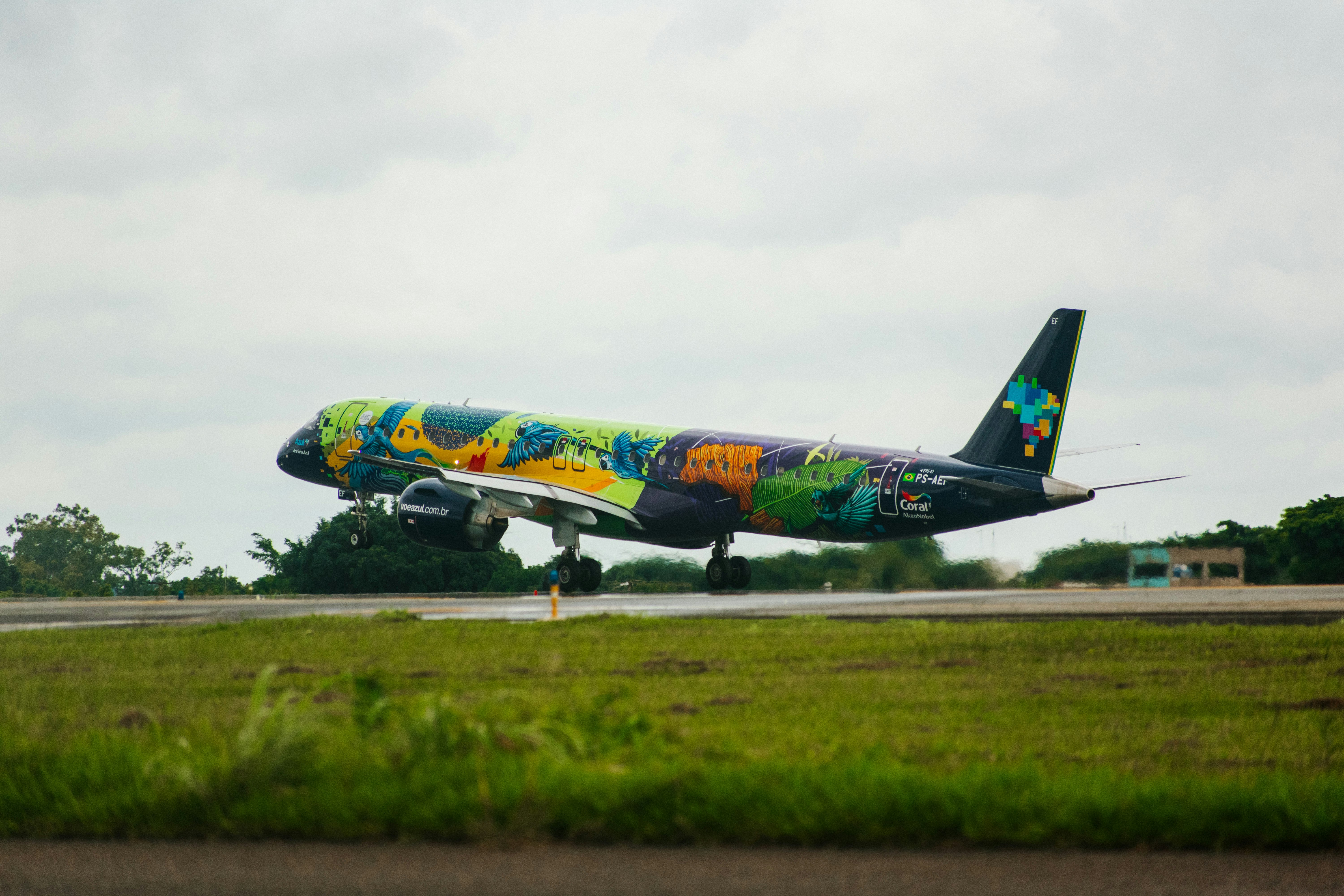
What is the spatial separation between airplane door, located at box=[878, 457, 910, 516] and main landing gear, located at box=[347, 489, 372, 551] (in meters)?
18.6

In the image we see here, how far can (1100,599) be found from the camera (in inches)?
931

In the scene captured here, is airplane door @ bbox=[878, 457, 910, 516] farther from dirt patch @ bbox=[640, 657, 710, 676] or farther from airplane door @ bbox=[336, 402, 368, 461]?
dirt patch @ bbox=[640, 657, 710, 676]

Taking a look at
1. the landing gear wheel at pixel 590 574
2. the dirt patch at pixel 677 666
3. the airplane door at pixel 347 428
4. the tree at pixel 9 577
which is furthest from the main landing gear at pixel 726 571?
the tree at pixel 9 577

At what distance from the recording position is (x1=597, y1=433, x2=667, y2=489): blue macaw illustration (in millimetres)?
38844

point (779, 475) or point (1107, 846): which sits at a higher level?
point (779, 475)

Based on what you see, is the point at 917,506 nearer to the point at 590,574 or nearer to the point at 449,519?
the point at 590,574

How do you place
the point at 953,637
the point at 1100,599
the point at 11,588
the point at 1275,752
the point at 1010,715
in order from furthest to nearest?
the point at 11,588, the point at 1100,599, the point at 953,637, the point at 1010,715, the point at 1275,752

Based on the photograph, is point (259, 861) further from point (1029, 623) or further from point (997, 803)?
point (1029, 623)

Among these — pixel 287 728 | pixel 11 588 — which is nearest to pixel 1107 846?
pixel 287 728

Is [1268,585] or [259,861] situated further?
[1268,585]

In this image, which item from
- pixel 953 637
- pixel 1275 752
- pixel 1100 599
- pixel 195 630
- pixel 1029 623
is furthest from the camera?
pixel 1100 599

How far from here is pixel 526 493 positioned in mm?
38375

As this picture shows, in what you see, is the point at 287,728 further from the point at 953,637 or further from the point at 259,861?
the point at 953,637

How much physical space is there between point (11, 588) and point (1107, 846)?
8997 cm
